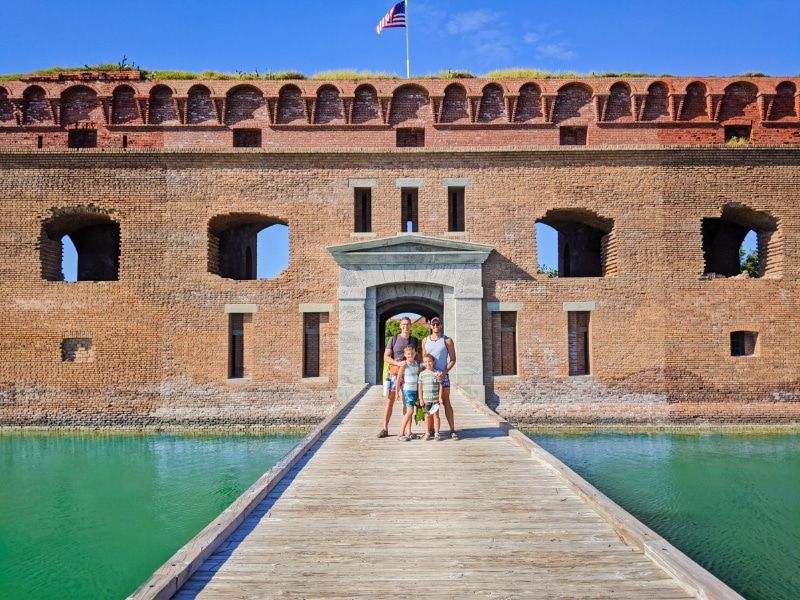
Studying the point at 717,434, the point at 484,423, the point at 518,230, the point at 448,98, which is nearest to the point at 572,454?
the point at 484,423

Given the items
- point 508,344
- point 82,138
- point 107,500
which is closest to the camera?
point 107,500

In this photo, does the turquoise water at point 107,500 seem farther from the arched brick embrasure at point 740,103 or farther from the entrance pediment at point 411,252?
the arched brick embrasure at point 740,103

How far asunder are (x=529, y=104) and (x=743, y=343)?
28.6ft

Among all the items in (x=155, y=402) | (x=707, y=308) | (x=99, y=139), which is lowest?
(x=155, y=402)

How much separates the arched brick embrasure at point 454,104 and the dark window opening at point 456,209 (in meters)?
1.96

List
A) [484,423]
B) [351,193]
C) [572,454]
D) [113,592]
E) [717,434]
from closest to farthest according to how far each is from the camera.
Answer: [113,592]
[484,423]
[572,454]
[717,434]
[351,193]

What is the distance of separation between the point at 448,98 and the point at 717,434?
1107cm

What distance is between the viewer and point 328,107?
16.0 metres

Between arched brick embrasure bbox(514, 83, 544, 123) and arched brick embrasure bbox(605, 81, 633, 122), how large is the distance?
6.14 ft

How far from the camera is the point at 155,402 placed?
592 inches

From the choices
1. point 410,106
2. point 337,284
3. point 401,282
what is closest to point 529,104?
point 410,106

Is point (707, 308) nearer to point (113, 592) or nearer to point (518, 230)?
point (518, 230)

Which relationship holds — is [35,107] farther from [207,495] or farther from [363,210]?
[207,495]

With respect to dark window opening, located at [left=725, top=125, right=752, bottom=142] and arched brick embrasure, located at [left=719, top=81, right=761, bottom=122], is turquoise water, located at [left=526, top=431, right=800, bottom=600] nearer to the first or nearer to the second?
dark window opening, located at [left=725, top=125, right=752, bottom=142]
